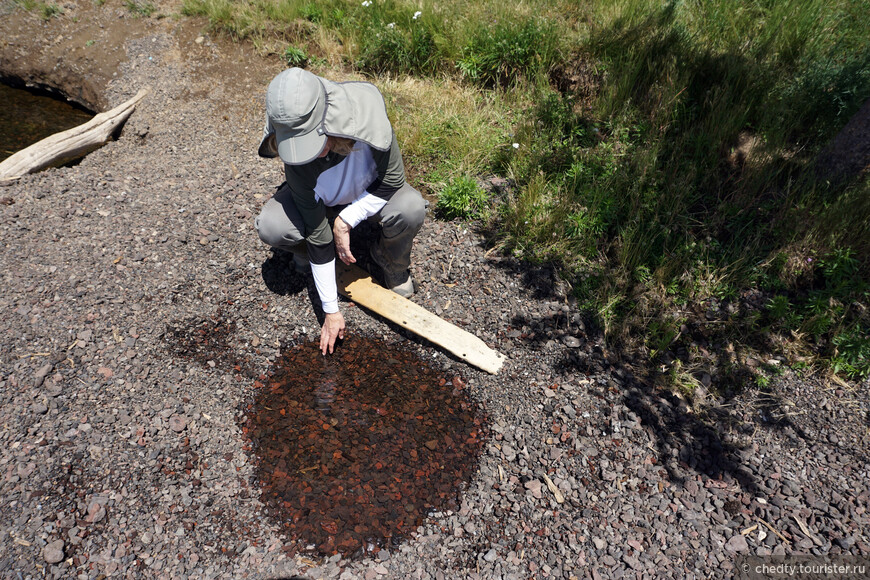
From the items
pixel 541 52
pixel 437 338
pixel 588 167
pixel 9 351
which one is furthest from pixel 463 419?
pixel 541 52

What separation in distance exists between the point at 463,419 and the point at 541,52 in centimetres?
367

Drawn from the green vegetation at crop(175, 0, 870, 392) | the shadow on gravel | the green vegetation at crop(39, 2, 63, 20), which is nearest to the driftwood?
the green vegetation at crop(175, 0, 870, 392)

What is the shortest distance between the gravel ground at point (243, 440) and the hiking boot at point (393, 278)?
5.1 inches

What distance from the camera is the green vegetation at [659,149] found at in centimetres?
332

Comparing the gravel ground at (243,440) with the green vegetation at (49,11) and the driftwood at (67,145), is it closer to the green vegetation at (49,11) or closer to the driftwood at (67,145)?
the driftwood at (67,145)

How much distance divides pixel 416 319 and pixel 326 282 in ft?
2.26

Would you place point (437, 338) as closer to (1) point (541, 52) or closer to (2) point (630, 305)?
(2) point (630, 305)

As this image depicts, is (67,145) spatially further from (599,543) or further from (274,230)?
(599,543)

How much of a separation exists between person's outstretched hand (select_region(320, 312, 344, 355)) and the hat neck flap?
3.62 ft

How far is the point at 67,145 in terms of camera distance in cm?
479

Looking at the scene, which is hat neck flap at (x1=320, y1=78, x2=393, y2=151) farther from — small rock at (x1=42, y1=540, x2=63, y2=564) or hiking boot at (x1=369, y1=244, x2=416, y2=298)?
small rock at (x1=42, y1=540, x2=63, y2=564)

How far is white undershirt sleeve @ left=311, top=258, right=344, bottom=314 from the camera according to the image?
9.93 ft

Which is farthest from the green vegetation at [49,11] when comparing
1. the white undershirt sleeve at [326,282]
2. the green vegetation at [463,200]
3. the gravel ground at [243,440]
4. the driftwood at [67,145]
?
the white undershirt sleeve at [326,282]

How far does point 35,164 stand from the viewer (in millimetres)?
4523
